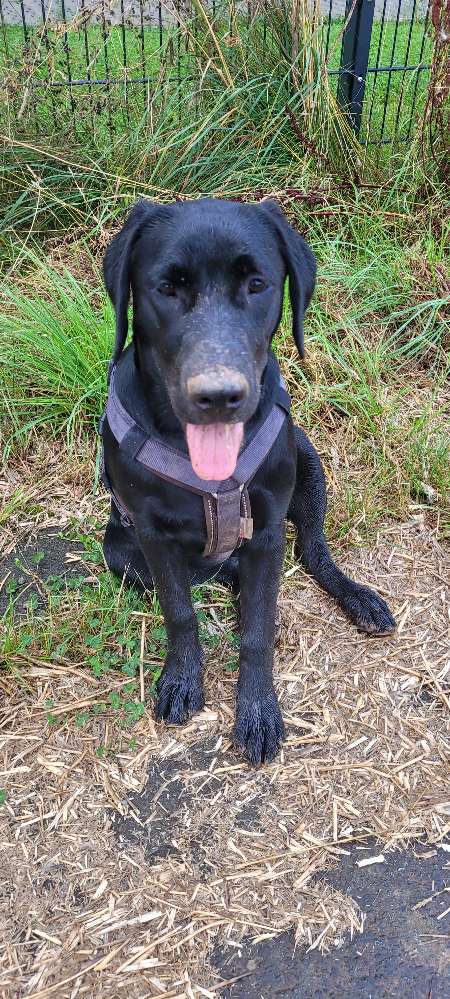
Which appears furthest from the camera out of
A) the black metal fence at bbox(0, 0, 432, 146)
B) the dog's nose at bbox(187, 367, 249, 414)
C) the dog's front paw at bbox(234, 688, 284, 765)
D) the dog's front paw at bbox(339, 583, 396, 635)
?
the black metal fence at bbox(0, 0, 432, 146)

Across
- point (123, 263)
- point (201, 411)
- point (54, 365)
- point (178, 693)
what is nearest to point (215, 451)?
point (201, 411)

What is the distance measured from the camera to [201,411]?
172 centimetres

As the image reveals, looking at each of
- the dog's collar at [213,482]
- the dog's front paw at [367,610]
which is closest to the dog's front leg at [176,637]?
the dog's collar at [213,482]

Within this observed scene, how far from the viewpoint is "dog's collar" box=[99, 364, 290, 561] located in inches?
78.1

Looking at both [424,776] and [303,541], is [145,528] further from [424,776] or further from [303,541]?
[424,776]

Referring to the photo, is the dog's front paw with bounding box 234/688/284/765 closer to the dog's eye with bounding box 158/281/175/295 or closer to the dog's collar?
the dog's collar

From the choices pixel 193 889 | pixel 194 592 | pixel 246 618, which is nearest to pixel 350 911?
pixel 193 889

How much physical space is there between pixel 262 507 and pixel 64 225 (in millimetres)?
2667

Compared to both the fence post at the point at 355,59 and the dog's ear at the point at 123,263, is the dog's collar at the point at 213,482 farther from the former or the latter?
the fence post at the point at 355,59

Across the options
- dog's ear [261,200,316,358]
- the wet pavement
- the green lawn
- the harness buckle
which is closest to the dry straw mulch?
the wet pavement

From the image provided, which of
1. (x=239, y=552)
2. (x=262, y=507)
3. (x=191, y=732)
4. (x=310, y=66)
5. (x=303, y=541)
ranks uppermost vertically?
(x=310, y=66)

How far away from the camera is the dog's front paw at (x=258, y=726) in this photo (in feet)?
7.02

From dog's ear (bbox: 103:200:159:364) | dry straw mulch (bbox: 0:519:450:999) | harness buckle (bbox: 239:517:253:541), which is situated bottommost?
dry straw mulch (bbox: 0:519:450:999)

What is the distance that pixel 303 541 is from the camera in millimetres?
2715
